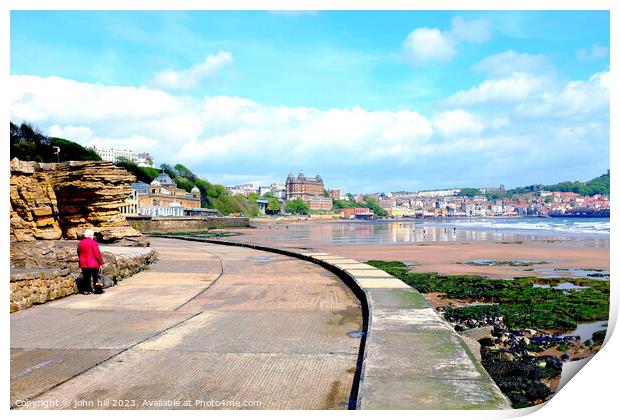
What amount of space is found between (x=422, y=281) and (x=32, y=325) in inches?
435

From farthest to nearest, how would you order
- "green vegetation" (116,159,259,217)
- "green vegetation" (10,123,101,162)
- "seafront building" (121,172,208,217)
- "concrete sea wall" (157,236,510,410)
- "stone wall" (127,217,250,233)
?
"green vegetation" (116,159,259,217), "seafront building" (121,172,208,217), "green vegetation" (10,123,101,162), "stone wall" (127,217,250,233), "concrete sea wall" (157,236,510,410)

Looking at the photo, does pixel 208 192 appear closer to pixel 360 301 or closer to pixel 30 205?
pixel 30 205

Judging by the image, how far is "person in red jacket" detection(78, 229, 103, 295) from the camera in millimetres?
10250

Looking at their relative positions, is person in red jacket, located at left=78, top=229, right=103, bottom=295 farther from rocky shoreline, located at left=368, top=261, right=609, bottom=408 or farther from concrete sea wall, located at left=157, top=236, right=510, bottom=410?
rocky shoreline, located at left=368, top=261, right=609, bottom=408

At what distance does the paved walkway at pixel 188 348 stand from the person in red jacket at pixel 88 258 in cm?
41

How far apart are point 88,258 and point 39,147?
80867mm

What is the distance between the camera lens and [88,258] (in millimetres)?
10273

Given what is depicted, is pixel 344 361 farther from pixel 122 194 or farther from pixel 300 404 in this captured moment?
pixel 122 194

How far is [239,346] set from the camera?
653cm

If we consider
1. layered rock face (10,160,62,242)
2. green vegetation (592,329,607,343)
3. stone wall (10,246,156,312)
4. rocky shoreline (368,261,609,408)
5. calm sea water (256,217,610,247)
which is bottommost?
calm sea water (256,217,610,247)

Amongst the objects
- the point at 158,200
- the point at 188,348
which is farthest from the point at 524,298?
the point at 158,200

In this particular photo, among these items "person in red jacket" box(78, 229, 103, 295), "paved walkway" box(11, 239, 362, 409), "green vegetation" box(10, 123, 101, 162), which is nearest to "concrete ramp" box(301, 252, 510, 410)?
"paved walkway" box(11, 239, 362, 409)

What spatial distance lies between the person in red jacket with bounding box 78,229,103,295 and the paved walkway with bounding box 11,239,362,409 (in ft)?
1.36
